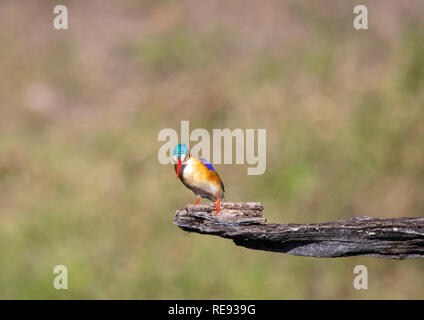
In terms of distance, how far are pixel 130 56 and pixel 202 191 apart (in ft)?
36.9

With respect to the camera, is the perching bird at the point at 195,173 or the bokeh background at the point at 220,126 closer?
the perching bird at the point at 195,173

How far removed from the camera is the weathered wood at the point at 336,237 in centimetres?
385

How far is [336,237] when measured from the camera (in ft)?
12.8

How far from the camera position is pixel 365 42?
1505cm

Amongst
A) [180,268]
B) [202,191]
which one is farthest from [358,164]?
[202,191]

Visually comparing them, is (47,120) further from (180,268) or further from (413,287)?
(413,287)

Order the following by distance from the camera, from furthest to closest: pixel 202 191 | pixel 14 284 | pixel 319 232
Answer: pixel 14 284, pixel 202 191, pixel 319 232

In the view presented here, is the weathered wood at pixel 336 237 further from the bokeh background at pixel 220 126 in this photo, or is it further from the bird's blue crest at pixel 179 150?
the bokeh background at pixel 220 126
